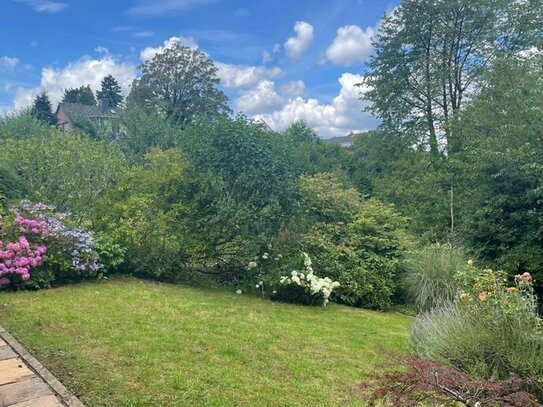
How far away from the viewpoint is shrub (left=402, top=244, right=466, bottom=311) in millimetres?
8258

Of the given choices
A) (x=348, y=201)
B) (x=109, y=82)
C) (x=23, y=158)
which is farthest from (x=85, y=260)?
(x=109, y=82)

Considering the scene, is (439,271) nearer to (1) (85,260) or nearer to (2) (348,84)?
(1) (85,260)

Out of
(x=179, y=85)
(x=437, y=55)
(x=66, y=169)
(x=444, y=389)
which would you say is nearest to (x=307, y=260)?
(x=66, y=169)

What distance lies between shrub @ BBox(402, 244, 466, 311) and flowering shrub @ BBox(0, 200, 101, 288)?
638 cm

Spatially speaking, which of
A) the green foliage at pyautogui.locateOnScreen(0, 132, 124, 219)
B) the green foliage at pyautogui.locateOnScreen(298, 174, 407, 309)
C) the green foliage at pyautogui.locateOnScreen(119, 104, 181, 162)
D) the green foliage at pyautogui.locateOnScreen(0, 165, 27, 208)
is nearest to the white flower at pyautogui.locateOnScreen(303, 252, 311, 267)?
the green foliage at pyautogui.locateOnScreen(298, 174, 407, 309)

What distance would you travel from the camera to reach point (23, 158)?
424 inches

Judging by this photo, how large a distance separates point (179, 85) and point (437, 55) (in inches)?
906

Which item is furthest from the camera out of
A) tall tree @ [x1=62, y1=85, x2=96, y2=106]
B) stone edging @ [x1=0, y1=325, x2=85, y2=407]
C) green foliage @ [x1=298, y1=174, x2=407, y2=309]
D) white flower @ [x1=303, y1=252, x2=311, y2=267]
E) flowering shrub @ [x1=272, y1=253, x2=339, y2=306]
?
tall tree @ [x1=62, y1=85, x2=96, y2=106]

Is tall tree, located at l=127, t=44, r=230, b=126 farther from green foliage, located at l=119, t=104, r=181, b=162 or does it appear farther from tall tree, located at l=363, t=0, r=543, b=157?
tall tree, located at l=363, t=0, r=543, b=157

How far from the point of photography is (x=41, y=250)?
6.96 m

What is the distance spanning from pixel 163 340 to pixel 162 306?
5.76ft

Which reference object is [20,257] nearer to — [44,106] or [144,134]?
[144,134]

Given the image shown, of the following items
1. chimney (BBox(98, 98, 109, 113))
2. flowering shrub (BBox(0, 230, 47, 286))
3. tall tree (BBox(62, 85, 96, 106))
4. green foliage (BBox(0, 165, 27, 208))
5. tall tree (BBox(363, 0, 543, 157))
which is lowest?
flowering shrub (BBox(0, 230, 47, 286))

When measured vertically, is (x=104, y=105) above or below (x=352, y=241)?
above
